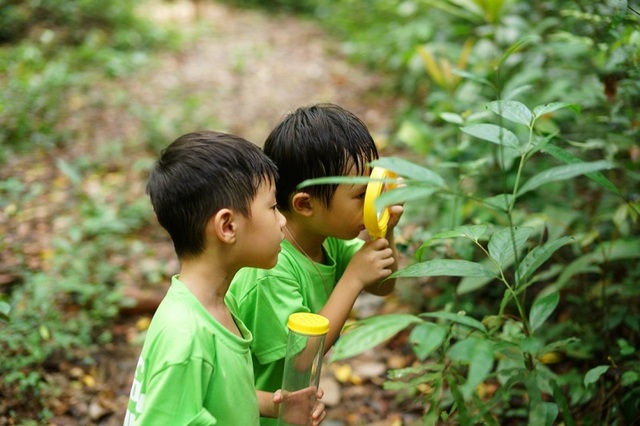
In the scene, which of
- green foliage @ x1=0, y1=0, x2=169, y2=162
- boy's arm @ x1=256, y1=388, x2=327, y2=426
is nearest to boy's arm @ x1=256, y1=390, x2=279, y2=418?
boy's arm @ x1=256, y1=388, x2=327, y2=426

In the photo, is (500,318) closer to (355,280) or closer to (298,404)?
(355,280)

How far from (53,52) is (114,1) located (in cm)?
146

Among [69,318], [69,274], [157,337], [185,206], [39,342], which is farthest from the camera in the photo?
[69,274]

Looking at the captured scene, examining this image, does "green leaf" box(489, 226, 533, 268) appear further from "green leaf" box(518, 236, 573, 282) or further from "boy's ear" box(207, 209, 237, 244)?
"boy's ear" box(207, 209, 237, 244)

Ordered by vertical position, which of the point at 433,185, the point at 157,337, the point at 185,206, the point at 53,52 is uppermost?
the point at 433,185

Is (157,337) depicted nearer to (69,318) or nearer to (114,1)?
(69,318)

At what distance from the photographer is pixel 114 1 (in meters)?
7.09

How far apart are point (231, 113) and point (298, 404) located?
14.2 feet

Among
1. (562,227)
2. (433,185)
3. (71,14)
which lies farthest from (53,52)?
(433,185)

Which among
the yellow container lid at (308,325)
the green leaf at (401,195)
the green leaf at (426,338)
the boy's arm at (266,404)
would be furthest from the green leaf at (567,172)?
the boy's arm at (266,404)

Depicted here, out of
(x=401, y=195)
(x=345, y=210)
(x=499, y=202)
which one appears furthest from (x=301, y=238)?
(x=401, y=195)

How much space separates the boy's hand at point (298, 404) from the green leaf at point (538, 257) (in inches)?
23.9

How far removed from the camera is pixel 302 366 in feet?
5.20

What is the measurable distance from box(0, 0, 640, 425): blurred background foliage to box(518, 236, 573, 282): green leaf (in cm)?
15
